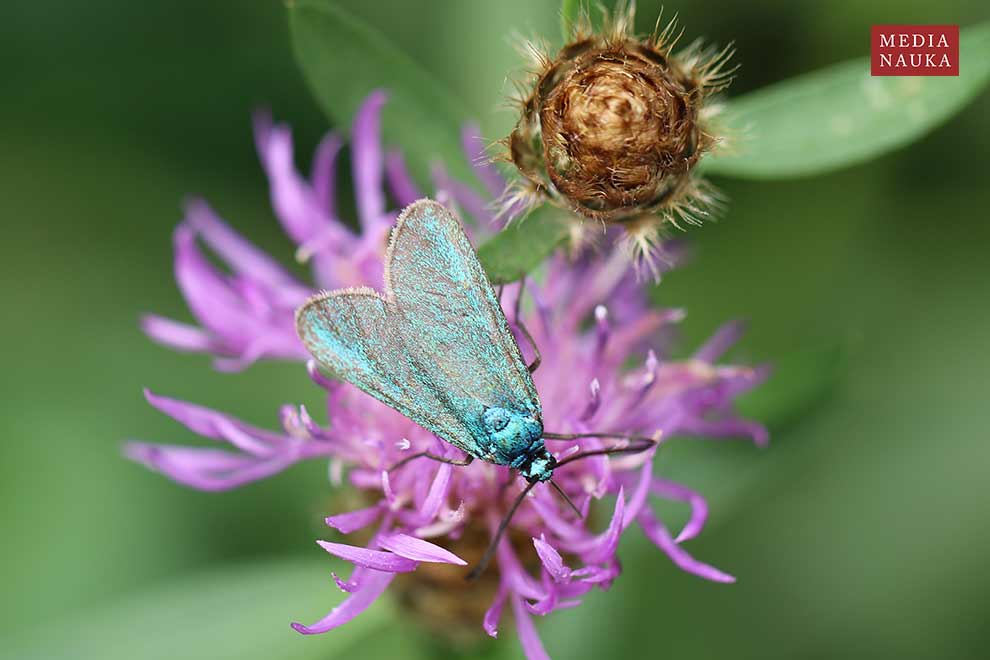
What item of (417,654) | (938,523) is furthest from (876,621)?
(417,654)

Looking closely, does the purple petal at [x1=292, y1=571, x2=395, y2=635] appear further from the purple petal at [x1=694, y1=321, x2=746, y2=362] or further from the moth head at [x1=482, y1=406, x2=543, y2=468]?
the purple petal at [x1=694, y1=321, x2=746, y2=362]

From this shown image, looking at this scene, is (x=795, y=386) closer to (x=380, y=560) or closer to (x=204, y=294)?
(x=380, y=560)

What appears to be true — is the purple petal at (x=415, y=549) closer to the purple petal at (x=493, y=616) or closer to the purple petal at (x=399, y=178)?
the purple petal at (x=493, y=616)

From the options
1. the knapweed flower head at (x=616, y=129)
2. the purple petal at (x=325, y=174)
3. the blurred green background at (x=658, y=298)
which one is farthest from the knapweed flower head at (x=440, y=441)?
the blurred green background at (x=658, y=298)

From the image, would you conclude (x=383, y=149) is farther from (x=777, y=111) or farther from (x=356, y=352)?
(x=777, y=111)

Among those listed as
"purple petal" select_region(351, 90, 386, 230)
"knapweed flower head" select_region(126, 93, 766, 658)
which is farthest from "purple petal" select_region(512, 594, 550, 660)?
"purple petal" select_region(351, 90, 386, 230)
